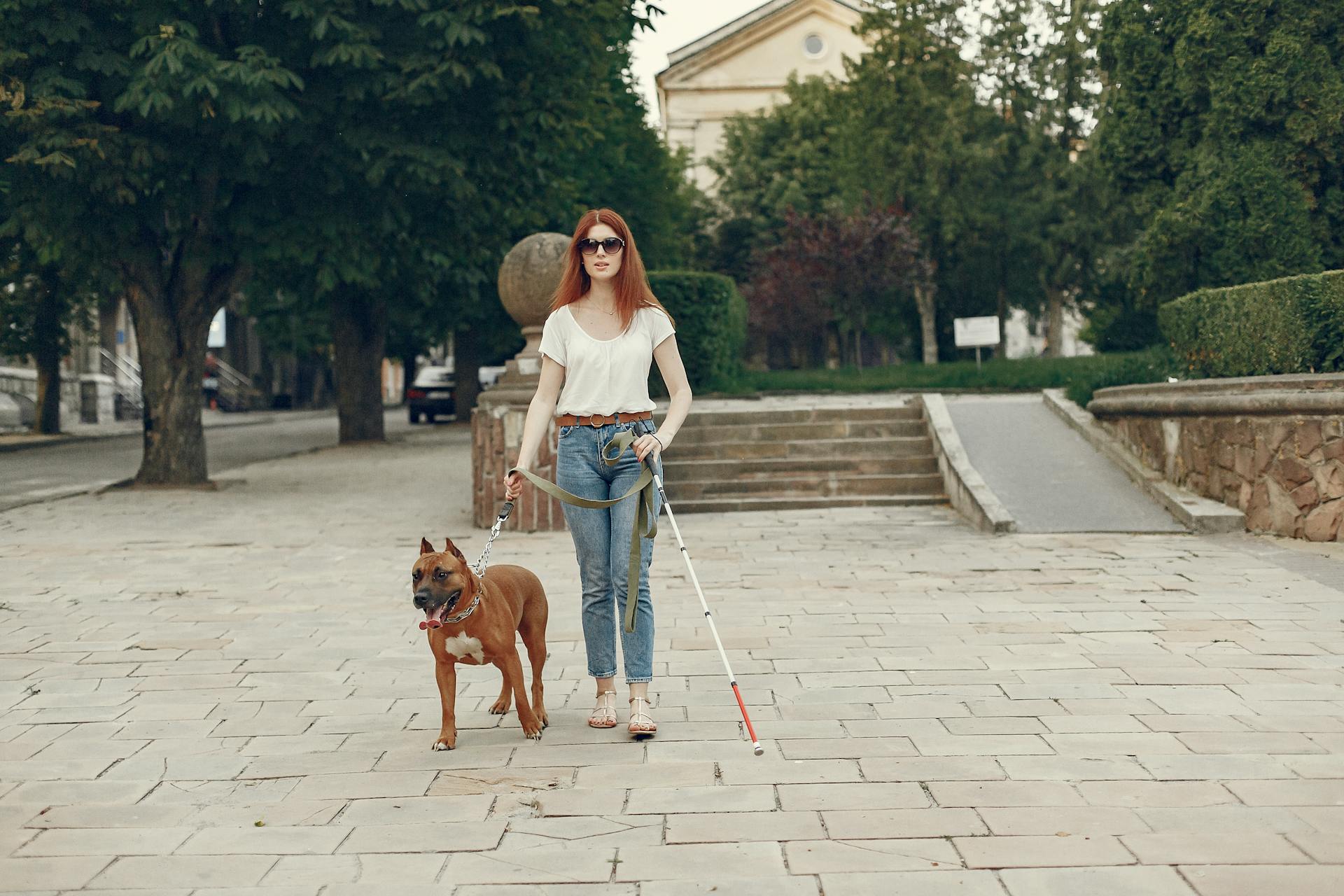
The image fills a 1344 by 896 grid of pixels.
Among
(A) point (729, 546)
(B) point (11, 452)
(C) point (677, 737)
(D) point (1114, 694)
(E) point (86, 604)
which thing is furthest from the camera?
(B) point (11, 452)

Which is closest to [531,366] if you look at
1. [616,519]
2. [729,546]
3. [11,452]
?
[729,546]

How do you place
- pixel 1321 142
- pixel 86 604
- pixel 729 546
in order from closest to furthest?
1. pixel 86 604
2. pixel 729 546
3. pixel 1321 142

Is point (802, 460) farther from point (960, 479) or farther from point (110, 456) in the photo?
point (110, 456)

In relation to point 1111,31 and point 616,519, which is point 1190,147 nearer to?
point 1111,31

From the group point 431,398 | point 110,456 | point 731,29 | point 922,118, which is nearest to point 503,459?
point 110,456

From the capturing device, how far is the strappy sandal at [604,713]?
5.38 meters

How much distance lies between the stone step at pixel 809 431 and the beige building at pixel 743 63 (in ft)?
154

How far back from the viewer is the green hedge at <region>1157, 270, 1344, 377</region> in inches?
425

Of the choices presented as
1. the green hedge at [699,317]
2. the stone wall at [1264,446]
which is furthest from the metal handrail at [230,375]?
the stone wall at [1264,446]

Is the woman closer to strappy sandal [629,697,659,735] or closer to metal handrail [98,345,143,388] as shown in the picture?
strappy sandal [629,697,659,735]

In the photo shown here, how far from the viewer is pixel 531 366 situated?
496 inches

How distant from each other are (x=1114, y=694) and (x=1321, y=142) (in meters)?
11.0

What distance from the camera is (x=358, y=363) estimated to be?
25.0 meters

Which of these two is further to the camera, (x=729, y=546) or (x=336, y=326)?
(x=336, y=326)
